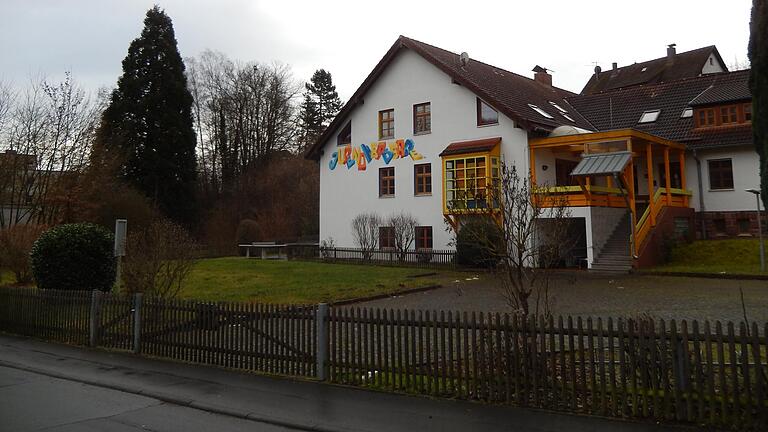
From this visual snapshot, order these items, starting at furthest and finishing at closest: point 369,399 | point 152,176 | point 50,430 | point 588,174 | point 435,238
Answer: point 152,176 → point 435,238 → point 588,174 → point 369,399 → point 50,430

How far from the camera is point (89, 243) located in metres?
14.5

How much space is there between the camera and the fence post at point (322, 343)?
8.11 metres

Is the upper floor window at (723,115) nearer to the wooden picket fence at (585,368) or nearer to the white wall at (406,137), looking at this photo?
the white wall at (406,137)

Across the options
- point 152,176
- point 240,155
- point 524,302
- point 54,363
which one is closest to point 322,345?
point 524,302

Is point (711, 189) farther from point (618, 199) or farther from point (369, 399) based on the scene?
point (369, 399)

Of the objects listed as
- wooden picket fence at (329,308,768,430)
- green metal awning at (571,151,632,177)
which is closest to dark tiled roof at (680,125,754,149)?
green metal awning at (571,151,632,177)

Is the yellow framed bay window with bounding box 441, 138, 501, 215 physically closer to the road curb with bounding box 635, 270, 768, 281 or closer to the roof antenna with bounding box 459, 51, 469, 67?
the roof antenna with bounding box 459, 51, 469, 67

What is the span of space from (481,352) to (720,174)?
25.7m

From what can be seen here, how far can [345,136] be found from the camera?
34.0 m

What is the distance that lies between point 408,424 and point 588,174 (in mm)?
18461

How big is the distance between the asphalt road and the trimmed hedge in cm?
622

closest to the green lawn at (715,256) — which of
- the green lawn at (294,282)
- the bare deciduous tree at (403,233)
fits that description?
the green lawn at (294,282)

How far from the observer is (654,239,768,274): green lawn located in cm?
2167

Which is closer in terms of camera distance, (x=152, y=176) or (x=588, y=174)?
(x=588, y=174)
